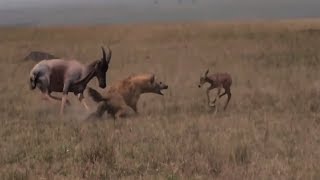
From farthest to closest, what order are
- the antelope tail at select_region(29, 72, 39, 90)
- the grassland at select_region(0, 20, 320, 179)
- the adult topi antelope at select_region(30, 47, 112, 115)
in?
the antelope tail at select_region(29, 72, 39, 90) < the adult topi antelope at select_region(30, 47, 112, 115) < the grassland at select_region(0, 20, 320, 179)

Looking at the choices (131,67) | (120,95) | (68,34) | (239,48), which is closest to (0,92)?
(120,95)

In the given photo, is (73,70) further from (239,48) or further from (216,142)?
(239,48)

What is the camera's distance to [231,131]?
1165 centimetres

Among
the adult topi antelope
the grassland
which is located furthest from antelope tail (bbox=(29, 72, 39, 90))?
the grassland

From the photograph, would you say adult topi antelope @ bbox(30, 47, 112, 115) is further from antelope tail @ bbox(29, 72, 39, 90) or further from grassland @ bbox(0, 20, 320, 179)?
grassland @ bbox(0, 20, 320, 179)

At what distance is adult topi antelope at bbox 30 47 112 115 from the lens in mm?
14852

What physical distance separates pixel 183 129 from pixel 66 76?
4.17 metres

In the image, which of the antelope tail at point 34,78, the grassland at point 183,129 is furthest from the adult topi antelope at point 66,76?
the grassland at point 183,129

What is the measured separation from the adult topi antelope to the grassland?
1.58 feet

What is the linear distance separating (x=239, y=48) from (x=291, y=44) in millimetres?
2527

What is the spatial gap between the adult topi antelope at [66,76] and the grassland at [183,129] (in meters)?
0.48

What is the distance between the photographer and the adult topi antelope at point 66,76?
1485 centimetres

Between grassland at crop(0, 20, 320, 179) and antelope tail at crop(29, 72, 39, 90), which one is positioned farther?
antelope tail at crop(29, 72, 39, 90)

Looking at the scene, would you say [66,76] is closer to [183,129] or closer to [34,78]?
[34,78]
